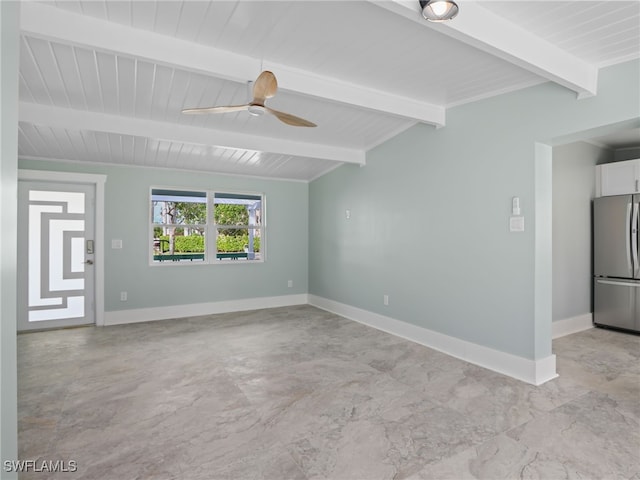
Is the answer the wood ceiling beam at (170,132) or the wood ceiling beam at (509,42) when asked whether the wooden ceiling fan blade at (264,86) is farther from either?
the wood ceiling beam at (170,132)

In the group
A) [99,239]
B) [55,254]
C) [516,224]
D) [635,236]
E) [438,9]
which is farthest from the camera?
[99,239]

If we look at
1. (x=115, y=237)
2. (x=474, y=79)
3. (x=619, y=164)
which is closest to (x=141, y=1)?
(x=474, y=79)

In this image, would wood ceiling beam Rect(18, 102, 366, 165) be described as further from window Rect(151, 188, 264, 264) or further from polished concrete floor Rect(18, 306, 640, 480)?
polished concrete floor Rect(18, 306, 640, 480)

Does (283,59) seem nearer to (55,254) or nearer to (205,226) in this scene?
(205,226)

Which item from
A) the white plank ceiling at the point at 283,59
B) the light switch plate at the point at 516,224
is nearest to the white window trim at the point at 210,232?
the white plank ceiling at the point at 283,59

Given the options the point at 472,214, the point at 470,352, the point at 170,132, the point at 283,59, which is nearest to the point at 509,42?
the point at 283,59

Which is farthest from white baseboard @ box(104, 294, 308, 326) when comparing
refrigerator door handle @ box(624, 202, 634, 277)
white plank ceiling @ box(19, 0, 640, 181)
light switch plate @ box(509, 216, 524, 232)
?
refrigerator door handle @ box(624, 202, 634, 277)

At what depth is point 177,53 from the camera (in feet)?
8.32

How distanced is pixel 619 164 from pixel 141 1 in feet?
18.6

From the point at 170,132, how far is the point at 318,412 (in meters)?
3.23

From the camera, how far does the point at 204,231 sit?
599 cm

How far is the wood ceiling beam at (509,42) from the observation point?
6.67 feet

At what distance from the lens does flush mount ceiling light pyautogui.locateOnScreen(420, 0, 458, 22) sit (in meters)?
1.82

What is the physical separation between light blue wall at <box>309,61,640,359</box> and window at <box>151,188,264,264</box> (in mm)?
2019
